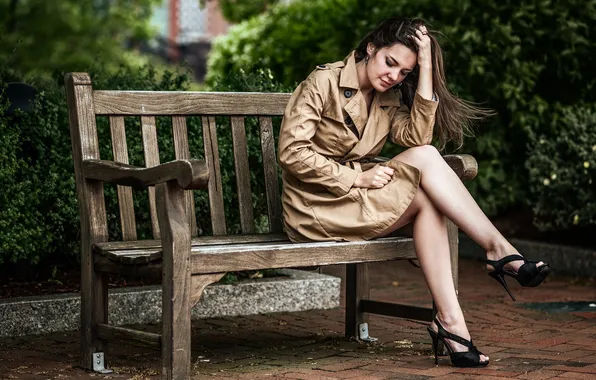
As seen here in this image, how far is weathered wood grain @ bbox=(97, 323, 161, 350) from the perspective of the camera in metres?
3.90

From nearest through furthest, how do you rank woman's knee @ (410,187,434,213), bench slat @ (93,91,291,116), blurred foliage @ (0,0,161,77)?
woman's knee @ (410,187,434,213) < bench slat @ (93,91,291,116) < blurred foliage @ (0,0,161,77)

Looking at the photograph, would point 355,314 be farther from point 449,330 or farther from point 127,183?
point 127,183

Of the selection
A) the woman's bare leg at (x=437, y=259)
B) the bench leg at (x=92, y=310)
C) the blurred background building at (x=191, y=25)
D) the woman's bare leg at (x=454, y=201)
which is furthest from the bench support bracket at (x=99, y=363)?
the blurred background building at (x=191, y=25)

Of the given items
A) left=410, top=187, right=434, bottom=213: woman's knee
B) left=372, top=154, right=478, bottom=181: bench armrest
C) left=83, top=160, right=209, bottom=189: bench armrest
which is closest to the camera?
left=83, top=160, right=209, bottom=189: bench armrest

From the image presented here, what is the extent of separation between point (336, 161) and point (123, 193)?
93 centimetres

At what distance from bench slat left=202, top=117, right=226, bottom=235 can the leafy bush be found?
11.2 feet

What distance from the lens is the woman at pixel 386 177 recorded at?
4.30 metres

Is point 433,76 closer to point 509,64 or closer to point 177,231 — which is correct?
point 177,231

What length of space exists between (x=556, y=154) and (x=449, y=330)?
3585mm

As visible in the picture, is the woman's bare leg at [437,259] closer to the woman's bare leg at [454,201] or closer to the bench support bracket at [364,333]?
the woman's bare leg at [454,201]

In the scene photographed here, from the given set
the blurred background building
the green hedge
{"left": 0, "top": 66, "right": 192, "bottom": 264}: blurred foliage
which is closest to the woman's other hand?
the green hedge

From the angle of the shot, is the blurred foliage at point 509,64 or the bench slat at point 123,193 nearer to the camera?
the bench slat at point 123,193

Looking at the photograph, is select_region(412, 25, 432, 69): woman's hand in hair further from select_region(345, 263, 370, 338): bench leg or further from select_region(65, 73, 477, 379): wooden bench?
select_region(345, 263, 370, 338): bench leg

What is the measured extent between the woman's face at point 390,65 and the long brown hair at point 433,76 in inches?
1.1
